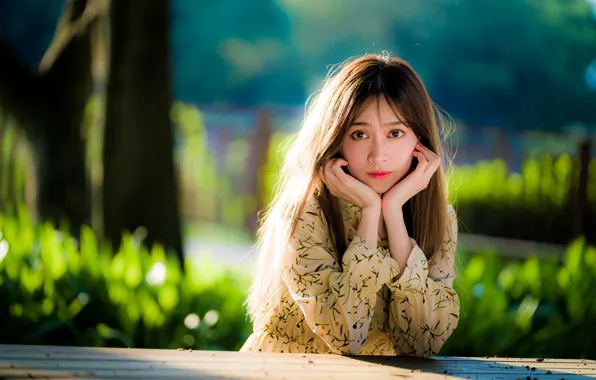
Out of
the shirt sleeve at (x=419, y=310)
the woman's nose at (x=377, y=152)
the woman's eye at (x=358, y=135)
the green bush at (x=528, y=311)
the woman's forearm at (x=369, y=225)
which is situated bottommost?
the green bush at (x=528, y=311)

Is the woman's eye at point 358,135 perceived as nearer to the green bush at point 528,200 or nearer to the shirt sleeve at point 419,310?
the shirt sleeve at point 419,310

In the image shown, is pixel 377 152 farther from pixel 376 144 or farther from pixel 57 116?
pixel 57 116

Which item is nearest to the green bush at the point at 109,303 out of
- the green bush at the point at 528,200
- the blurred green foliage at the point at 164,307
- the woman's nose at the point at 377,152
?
the blurred green foliage at the point at 164,307

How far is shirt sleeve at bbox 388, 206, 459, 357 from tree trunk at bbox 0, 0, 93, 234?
5.31 meters

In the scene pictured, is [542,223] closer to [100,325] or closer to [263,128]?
[263,128]

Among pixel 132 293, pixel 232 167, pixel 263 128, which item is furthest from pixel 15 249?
pixel 232 167

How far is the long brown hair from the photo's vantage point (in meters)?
2.43

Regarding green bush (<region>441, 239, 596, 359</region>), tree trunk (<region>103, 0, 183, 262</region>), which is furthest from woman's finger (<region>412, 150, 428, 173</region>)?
tree trunk (<region>103, 0, 183, 262</region>)

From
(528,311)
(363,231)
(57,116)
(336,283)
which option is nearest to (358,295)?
(336,283)

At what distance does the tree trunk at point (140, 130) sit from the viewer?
243 inches

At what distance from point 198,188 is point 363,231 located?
1613 centimetres

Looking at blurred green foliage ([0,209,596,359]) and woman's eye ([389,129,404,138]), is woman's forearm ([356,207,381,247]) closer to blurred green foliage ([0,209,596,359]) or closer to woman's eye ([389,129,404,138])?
woman's eye ([389,129,404,138])

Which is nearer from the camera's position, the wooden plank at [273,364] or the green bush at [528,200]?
the wooden plank at [273,364]

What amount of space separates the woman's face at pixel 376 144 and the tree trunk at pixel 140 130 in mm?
3863
